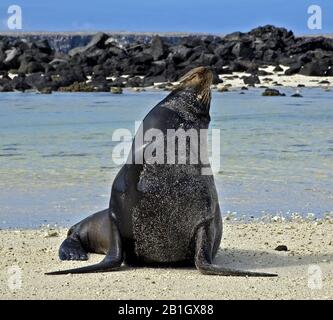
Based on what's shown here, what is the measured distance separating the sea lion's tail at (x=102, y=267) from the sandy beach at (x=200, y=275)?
76 mm

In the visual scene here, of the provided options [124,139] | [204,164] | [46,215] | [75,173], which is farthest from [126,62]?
[204,164]

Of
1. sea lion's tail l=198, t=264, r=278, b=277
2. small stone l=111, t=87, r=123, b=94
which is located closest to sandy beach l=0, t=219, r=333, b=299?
sea lion's tail l=198, t=264, r=278, b=277

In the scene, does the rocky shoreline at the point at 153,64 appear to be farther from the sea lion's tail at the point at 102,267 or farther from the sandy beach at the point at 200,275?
the sea lion's tail at the point at 102,267

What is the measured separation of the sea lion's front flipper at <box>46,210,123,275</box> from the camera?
25.2 feet

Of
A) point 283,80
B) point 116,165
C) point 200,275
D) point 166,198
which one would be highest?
point 283,80

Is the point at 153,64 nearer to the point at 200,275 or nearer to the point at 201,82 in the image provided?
the point at 201,82

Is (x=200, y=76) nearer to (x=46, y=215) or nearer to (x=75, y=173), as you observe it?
(x=46, y=215)

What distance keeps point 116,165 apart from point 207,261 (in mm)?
7841

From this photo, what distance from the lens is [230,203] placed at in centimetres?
1178

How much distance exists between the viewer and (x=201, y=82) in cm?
802

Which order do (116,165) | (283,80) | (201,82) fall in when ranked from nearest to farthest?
(201,82) < (116,165) < (283,80)

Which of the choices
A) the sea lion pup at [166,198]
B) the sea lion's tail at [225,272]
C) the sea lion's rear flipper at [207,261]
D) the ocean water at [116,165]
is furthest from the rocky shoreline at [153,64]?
the sea lion's tail at [225,272]

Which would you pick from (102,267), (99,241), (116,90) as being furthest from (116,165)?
(116,90)

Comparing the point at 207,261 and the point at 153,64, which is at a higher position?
the point at 153,64
